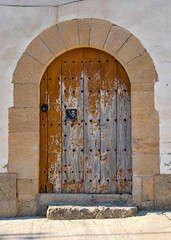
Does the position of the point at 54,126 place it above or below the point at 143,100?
below

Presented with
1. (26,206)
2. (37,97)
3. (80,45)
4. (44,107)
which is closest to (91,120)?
(44,107)

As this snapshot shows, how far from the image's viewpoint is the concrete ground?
106 inches

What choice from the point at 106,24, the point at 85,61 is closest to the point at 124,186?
the point at 85,61

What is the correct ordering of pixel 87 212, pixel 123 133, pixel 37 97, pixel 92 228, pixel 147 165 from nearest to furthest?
pixel 92 228 → pixel 87 212 → pixel 147 165 → pixel 37 97 → pixel 123 133

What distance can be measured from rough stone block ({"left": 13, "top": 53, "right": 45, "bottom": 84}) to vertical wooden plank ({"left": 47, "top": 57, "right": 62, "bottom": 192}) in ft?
0.68

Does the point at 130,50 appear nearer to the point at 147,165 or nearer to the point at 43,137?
the point at 147,165

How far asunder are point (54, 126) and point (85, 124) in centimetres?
42

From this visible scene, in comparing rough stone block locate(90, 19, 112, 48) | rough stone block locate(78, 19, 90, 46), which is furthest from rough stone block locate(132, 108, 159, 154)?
rough stone block locate(78, 19, 90, 46)

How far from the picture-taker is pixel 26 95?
3346 mm

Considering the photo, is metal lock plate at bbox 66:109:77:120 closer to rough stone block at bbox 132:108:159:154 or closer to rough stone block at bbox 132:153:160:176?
rough stone block at bbox 132:108:159:154

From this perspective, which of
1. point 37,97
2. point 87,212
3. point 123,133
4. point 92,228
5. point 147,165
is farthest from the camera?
point 123,133

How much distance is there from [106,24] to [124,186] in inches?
84.5

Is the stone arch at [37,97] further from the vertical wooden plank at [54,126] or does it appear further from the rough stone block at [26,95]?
the vertical wooden plank at [54,126]

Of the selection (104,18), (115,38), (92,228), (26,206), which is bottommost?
(92,228)
